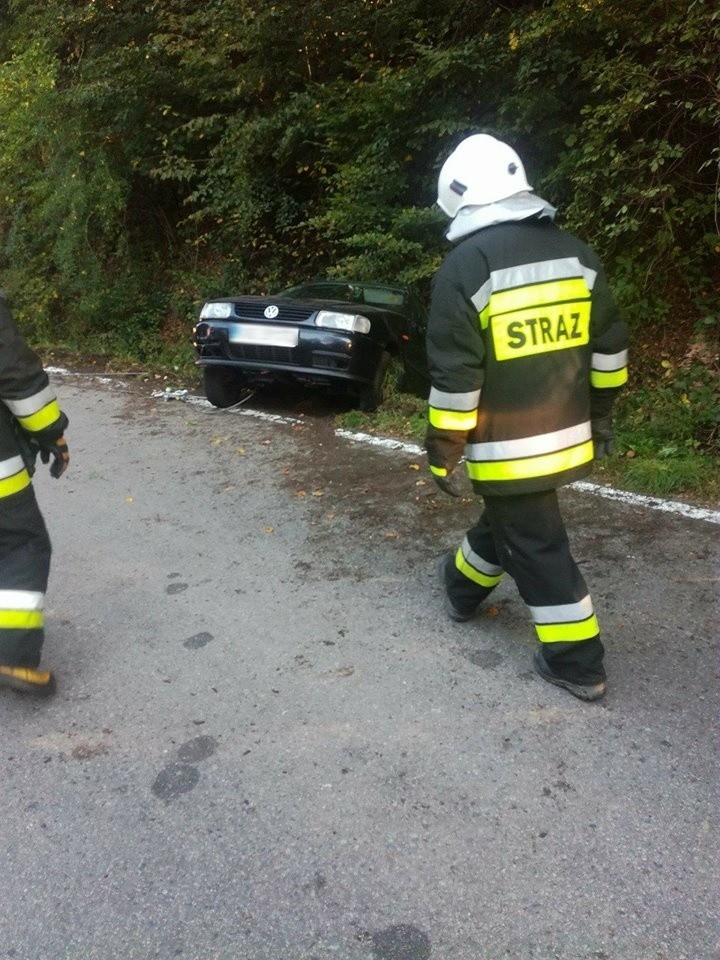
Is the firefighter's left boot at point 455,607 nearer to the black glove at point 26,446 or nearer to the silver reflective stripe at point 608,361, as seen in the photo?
the silver reflective stripe at point 608,361

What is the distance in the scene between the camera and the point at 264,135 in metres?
9.70

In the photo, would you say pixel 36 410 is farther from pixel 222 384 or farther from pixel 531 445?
pixel 222 384

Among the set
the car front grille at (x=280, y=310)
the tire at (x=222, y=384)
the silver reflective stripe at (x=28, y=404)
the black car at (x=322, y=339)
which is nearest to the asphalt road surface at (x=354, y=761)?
the silver reflective stripe at (x=28, y=404)

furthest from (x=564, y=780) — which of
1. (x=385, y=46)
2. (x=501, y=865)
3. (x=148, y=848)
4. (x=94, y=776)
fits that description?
(x=385, y=46)

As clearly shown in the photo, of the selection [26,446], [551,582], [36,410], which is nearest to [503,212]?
[551,582]

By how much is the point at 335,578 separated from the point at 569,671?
1.44 meters

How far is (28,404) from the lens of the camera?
2949 millimetres

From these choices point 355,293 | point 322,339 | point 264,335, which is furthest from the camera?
point 355,293

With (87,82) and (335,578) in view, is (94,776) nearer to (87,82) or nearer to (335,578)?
(335,578)

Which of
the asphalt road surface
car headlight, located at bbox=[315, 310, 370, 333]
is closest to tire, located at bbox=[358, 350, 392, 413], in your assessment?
car headlight, located at bbox=[315, 310, 370, 333]

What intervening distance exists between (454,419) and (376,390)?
4.34 meters

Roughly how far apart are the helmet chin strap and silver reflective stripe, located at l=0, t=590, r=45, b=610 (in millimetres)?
2040

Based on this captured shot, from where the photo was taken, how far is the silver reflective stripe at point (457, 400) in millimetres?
2748

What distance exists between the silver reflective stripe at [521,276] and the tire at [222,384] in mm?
5103
